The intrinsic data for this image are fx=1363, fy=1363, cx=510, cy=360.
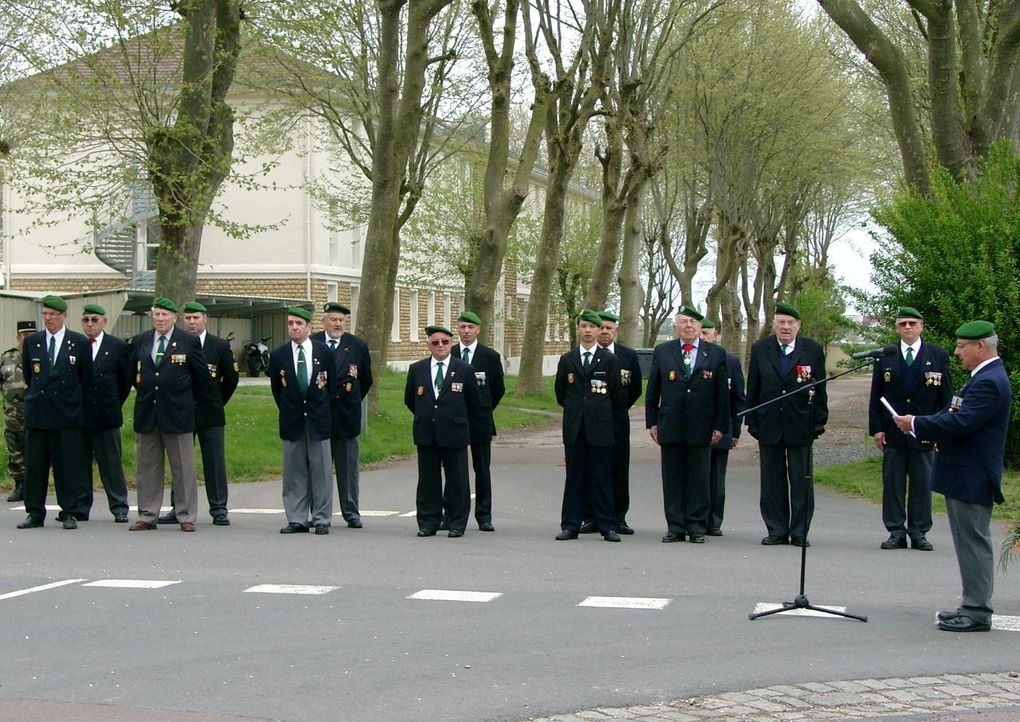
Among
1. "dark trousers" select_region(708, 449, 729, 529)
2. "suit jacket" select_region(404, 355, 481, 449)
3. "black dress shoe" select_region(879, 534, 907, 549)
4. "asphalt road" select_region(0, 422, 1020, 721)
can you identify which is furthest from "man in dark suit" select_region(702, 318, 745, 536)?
"suit jacket" select_region(404, 355, 481, 449)

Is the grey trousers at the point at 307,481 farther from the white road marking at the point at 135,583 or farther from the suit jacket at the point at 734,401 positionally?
the suit jacket at the point at 734,401

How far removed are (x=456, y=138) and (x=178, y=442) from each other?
2527 cm

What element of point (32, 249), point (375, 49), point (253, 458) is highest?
point (375, 49)

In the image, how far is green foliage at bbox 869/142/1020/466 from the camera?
1656 cm

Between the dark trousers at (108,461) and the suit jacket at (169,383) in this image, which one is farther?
the dark trousers at (108,461)

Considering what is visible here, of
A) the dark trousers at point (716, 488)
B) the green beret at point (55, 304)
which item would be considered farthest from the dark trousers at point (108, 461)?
the dark trousers at point (716, 488)

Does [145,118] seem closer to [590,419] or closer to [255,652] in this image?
[590,419]

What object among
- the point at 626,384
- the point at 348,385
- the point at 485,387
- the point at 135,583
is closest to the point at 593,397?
the point at 626,384

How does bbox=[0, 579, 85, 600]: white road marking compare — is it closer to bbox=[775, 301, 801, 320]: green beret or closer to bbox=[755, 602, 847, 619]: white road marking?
bbox=[755, 602, 847, 619]: white road marking

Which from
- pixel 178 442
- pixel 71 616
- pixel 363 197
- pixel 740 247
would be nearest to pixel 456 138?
pixel 363 197

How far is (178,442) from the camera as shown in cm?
1330

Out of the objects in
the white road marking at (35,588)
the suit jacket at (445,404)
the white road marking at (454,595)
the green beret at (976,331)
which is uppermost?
the green beret at (976,331)

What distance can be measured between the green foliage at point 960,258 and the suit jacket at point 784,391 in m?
4.85

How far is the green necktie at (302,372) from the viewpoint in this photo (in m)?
13.3
